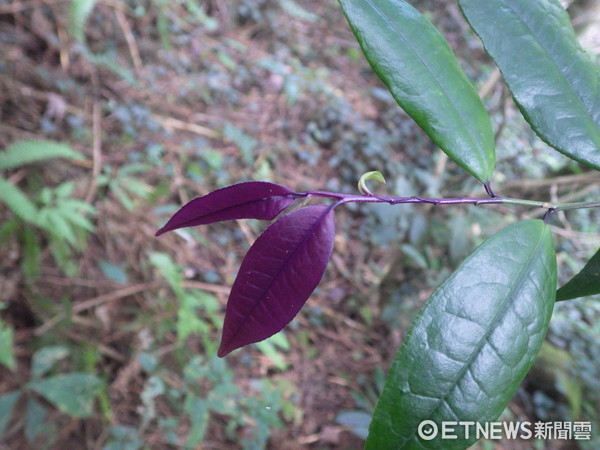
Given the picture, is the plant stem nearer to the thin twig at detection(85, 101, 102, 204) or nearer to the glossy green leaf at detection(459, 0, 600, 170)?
the glossy green leaf at detection(459, 0, 600, 170)

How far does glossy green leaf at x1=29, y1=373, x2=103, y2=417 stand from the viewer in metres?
1.50

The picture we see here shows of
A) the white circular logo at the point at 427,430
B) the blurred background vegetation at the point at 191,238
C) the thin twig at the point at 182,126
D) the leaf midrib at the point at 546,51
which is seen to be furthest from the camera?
the thin twig at the point at 182,126

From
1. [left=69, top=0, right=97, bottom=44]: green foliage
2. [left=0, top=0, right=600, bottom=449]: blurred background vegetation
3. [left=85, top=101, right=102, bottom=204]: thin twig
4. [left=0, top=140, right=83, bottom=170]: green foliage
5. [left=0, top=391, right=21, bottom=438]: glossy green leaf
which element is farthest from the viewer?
[left=69, top=0, right=97, bottom=44]: green foliage

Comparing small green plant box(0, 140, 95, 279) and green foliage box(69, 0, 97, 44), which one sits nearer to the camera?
small green plant box(0, 140, 95, 279)

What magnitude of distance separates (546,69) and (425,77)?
0.14 metres

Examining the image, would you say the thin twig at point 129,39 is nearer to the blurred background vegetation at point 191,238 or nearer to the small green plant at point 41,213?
the blurred background vegetation at point 191,238

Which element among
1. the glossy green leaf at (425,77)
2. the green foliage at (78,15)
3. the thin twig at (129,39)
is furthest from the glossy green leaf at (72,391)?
the thin twig at (129,39)

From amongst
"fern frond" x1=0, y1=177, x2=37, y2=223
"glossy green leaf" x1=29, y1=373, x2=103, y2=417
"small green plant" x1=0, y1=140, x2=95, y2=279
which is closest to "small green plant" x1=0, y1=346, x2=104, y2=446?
"glossy green leaf" x1=29, y1=373, x2=103, y2=417

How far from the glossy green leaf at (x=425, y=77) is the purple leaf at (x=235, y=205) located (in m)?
0.18

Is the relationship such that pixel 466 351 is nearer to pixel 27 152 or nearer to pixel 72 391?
pixel 72 391

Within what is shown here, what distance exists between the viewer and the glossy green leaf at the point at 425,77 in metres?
0.48

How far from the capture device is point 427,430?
40 cm

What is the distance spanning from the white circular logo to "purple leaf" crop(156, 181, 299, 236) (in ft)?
0.74

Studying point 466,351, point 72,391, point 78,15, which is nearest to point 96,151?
point 78,15
